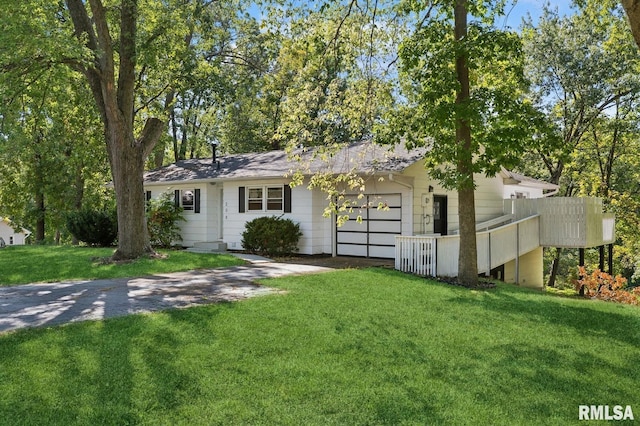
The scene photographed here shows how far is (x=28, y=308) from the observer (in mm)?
7402

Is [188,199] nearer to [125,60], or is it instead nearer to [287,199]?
[287,199]

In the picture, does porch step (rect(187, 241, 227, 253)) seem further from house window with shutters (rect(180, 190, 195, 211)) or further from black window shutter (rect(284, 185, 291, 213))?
black window shutter (rect(284, 185, 291, 213))

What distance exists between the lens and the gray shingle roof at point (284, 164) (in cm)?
1350

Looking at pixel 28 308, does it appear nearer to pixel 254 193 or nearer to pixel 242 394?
pixel 242 394

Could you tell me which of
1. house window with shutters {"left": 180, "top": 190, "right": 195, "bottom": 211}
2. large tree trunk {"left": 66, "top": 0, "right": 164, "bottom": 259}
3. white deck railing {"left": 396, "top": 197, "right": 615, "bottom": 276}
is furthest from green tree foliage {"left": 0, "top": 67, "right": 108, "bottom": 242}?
white deck railing {"left": 396, "top": 197, "right": 615, "bottom": 276}

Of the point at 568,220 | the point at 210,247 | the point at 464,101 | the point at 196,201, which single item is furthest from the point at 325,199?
the point at 568,220

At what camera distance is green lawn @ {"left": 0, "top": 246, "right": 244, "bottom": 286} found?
10914 millimetres

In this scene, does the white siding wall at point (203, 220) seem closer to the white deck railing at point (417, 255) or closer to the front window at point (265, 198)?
the front window at point (265, 198)

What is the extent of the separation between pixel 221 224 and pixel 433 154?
34.7ft

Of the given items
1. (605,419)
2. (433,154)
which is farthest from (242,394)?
(433,154)

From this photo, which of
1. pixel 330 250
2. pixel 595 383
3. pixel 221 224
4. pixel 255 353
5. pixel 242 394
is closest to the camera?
pixel 242 394

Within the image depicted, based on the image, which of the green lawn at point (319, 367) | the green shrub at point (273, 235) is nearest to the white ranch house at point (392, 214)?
the green shrub at point (273, 235)

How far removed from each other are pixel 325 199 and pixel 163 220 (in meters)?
6.68

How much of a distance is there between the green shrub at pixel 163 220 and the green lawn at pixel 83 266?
3.56 metres
